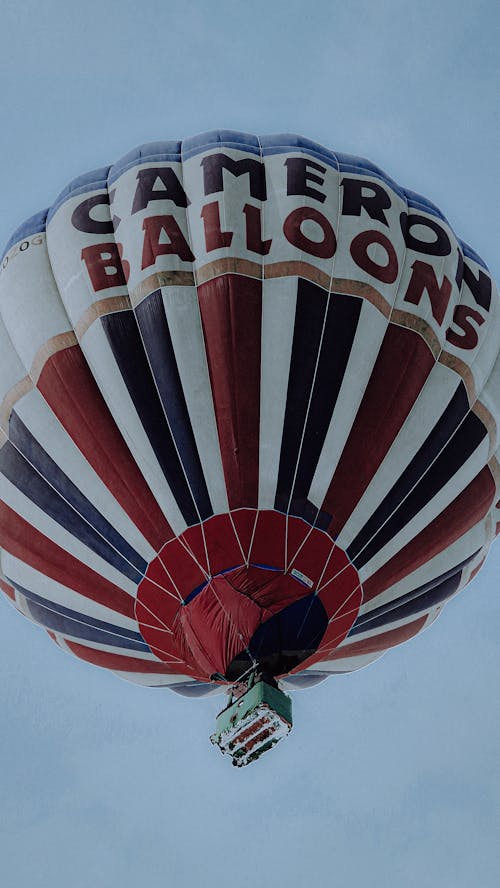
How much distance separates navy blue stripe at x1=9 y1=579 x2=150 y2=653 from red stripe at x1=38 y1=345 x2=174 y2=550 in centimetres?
128

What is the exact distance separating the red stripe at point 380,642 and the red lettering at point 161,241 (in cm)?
397

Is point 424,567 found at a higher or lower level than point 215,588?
lower

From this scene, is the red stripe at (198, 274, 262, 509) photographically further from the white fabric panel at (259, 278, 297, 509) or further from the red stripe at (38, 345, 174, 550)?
the red stripe at (38, 345, 174, 550)

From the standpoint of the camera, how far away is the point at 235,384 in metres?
11.8

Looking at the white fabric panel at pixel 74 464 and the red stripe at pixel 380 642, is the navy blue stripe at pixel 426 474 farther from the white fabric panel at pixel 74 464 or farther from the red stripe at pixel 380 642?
the white fabric panel at pixel 74 464

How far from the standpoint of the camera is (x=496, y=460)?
13.0 m

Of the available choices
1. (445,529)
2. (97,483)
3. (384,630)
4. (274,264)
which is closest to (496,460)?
(445,529)

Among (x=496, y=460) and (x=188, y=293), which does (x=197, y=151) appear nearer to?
(x=188, y=293)

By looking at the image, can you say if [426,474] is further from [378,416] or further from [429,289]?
[429,289]

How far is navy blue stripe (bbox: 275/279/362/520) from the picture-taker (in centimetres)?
1186

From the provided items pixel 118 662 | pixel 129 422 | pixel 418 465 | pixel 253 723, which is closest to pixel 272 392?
pixel 129 422

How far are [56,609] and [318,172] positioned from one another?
15.3 feet

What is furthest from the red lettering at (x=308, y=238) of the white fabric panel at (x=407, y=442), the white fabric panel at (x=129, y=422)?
the white fabric panel at (x=129, y=422)

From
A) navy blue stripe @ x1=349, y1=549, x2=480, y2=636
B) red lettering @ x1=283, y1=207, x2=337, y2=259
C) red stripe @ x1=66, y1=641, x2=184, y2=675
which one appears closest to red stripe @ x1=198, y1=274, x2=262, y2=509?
red lettering @ x1=283, y1=207, x2=337, y2=259
